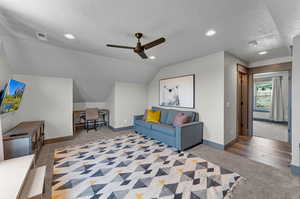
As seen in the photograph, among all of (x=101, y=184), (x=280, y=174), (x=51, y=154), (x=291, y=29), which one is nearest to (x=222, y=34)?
(x=291, y=29)

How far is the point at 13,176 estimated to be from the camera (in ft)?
4.10

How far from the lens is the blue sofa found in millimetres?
2957

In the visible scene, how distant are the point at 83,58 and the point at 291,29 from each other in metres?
4.48

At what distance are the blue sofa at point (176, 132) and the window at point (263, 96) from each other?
19.1ft

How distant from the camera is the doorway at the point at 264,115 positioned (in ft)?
9.54

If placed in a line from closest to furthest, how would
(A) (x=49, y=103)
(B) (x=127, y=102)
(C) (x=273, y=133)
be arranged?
(A) (x=49, y=103)
(C) (x=273, y=133)
(B) (x=127, y=102)

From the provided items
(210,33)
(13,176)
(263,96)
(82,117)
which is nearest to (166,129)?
(210,33)

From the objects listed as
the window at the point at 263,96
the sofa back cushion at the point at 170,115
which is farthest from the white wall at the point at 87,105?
the window at the point at 263,96

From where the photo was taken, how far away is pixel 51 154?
283 centimetres

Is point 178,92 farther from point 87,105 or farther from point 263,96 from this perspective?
point 263,96

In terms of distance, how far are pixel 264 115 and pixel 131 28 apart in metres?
8.29

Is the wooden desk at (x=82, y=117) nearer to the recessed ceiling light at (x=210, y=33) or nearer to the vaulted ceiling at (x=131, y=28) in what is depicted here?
the vaulted ceiling at (x=131, y=28)

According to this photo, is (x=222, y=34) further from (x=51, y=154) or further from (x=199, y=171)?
(x=51, y=154)

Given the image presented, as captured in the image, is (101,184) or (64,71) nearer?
(101,184)
